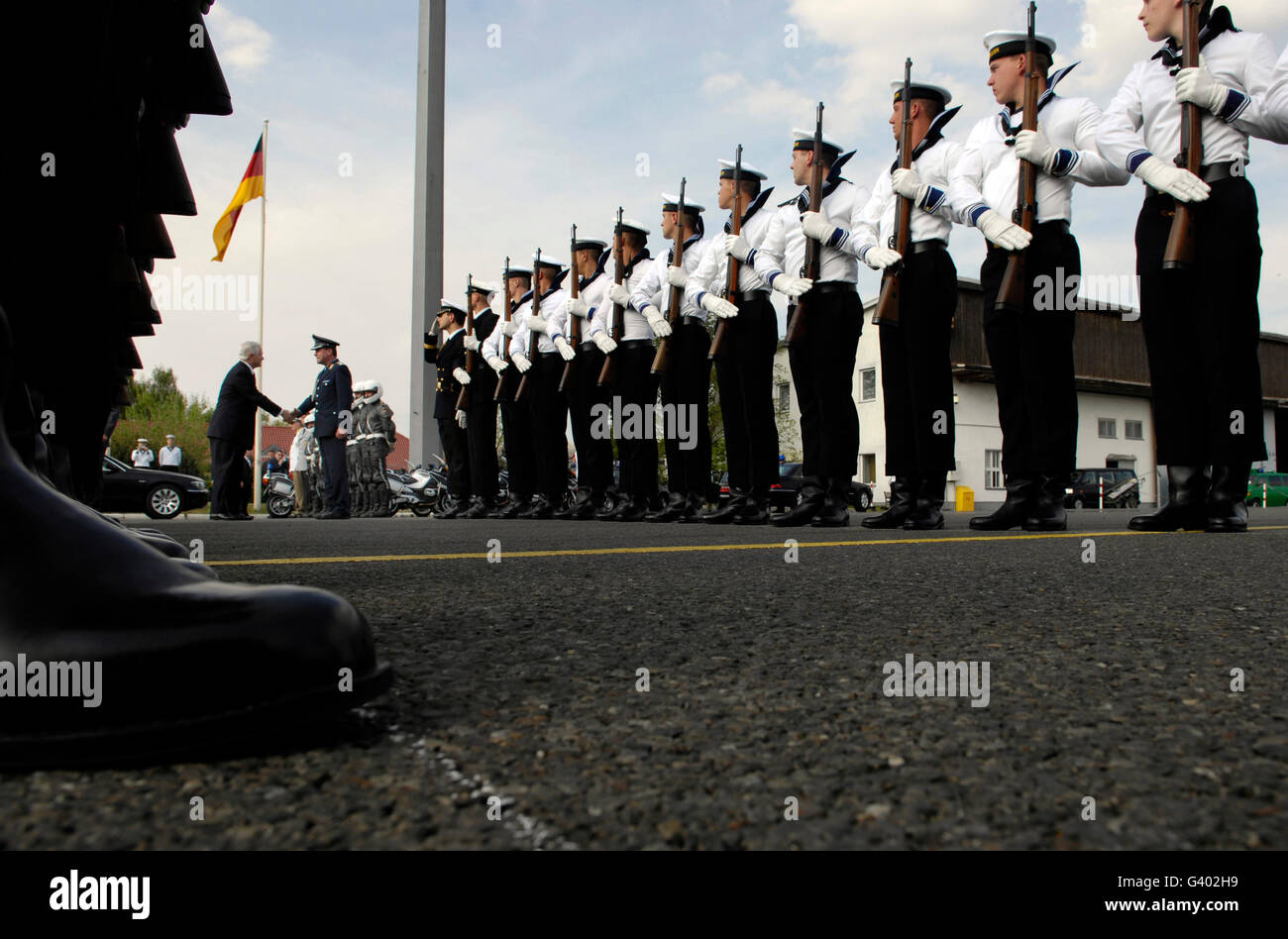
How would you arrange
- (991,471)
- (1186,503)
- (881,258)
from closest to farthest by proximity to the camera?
(1186,503) → (881,258) → (991,471)

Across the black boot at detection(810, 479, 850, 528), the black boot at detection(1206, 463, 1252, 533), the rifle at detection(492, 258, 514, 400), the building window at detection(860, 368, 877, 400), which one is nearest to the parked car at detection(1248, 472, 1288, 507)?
the building window at detection(860, 368, 877, 400)

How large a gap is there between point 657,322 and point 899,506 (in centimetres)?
341

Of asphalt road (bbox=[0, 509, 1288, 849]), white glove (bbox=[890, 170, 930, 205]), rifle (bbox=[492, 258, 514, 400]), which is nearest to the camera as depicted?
asphalt road (bbox=[0, 509, 1288, 849])

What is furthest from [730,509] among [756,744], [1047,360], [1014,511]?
[756,744]

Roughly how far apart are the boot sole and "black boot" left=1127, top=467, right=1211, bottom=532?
4.42m

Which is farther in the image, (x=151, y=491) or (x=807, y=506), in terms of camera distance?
(x=151, y=491)

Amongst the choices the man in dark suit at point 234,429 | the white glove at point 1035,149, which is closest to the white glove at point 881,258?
the white glove at point 1035,149

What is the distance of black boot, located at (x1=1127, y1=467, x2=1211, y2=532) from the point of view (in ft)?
14.3

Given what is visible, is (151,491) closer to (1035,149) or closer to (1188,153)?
(1035,149)

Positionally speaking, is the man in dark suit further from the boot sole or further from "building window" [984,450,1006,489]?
"building window" [984,450,1006,489]

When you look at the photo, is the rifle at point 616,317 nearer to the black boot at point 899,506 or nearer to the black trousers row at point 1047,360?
the black boot at point 899,506

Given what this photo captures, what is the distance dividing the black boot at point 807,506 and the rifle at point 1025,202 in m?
1.58

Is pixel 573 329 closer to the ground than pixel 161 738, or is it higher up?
higher up

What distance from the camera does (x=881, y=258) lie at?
5.51m
